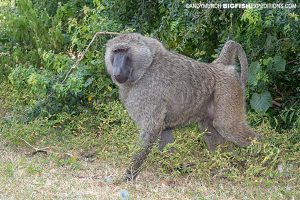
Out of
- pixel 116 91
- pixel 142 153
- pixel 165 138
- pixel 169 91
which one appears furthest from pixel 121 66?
pixel 116 91

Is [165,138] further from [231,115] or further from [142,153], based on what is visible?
[231,115]

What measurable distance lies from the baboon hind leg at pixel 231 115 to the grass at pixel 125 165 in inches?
4.9

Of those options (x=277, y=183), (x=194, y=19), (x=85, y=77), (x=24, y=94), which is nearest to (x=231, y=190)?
(x=277, y=183)

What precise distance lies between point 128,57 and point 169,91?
16.4 inches

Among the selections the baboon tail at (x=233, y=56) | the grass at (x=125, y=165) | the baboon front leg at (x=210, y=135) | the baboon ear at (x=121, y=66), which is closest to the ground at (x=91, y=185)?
the grass at (x=125, y=165)

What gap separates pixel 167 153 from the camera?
4.94 metres

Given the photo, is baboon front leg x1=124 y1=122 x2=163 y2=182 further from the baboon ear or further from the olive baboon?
the baboon ear

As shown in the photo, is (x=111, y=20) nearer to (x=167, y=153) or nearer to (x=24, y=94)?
(x=24, y=94)

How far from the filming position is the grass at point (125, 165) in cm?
441

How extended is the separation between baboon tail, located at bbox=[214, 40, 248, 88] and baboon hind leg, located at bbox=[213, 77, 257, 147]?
156 millimetres

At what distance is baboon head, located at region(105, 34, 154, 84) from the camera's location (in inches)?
190

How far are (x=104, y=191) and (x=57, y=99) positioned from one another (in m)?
2.13

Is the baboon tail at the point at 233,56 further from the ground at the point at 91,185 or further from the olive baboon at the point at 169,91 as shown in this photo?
the ground at the point at 91,185

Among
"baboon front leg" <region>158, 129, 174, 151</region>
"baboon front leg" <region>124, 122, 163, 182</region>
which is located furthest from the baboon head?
"baboon front leg" <region>158, 129, 174, 151</region>
